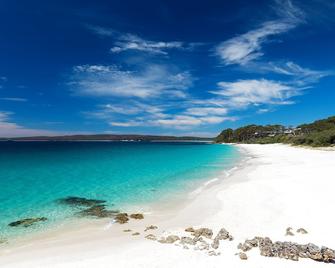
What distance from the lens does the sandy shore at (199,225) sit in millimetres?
9750

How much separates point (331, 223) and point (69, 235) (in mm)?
10973

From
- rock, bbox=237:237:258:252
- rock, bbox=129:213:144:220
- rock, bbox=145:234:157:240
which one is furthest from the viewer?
rock, bbox=129:213:144:220

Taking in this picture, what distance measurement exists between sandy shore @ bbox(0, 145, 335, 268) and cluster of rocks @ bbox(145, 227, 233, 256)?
0.23m

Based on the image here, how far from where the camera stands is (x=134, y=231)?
13.5 meters

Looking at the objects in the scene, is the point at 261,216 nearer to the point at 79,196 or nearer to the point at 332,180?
the point at 332,180

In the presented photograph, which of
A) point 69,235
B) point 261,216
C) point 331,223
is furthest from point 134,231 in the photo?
point 331,223

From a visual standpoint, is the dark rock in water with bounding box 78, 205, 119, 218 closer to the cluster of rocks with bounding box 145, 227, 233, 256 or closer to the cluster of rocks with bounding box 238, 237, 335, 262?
the cluster of rocks with bounding box 145, 227, 233, 256

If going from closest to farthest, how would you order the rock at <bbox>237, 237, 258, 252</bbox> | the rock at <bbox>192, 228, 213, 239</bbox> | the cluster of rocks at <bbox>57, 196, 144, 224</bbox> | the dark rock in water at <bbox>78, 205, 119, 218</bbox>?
the rock at <bbox>237, 237, 258, 252</bbox> → the rock at <bbox>192, 228, 213, 239</bbox> → the cluster of rocks at <bbox>57, 196, 144, 224</bbox> → the dark rock in water at <bbox>78, 205, 119, 218</bbox>

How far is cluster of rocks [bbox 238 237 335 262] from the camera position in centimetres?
921

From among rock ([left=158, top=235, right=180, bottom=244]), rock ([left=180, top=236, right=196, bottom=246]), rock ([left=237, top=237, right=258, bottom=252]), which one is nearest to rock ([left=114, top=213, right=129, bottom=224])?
rock ([left=158, top=235, right=180, bottom=244])

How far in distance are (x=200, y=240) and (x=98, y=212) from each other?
785 cm

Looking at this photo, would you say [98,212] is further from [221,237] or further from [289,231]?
[289,231]

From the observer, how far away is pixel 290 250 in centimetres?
975

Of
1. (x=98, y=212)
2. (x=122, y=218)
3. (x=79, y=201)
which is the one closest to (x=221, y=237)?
(x=122, y=218)
